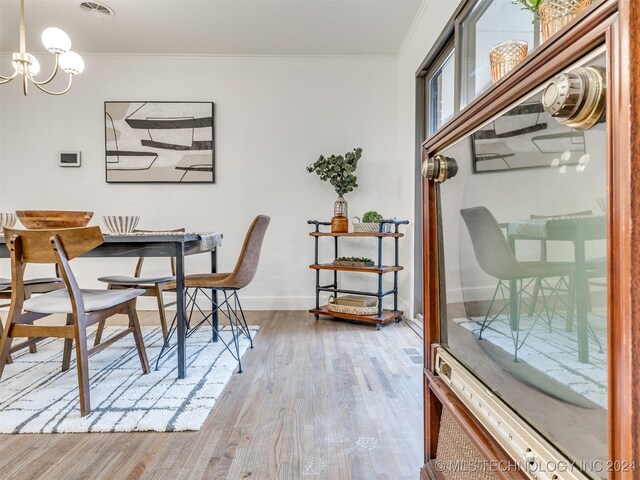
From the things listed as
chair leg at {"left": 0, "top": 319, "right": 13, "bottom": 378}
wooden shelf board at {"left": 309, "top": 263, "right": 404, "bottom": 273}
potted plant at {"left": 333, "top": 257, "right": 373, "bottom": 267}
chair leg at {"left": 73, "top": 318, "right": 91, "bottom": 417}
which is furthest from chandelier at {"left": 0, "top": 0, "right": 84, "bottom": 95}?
potted plant at {"left": 333, "top": 257, "right": 373, "bottom": 267}

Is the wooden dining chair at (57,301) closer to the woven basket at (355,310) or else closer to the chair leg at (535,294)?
the chair leg at (535,294)

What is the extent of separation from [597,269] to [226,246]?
3507 millimetres

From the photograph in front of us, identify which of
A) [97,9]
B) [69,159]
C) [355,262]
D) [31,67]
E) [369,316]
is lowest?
[369,316]

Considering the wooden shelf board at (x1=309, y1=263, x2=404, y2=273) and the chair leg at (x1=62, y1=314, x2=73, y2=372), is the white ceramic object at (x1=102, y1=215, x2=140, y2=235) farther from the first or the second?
the wooden shelf board at (x1=309, y1=263, x2=404, y2=273)

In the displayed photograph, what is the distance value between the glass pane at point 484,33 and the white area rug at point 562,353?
1.65 metres

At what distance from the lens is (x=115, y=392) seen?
1718 millimetres

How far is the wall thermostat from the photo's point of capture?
3.57 m

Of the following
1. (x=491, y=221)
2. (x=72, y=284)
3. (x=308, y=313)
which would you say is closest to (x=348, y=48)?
(x=308, y=313)

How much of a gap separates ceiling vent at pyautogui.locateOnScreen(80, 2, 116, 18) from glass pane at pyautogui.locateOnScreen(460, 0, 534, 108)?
2.66 metres

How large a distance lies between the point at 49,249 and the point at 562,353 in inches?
72.4

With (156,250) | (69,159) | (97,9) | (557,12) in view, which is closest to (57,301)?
(156,250)

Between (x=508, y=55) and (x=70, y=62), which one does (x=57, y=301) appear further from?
(x=508, y=55)

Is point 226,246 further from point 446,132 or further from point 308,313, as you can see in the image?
point 446,132

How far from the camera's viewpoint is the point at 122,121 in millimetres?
3578
